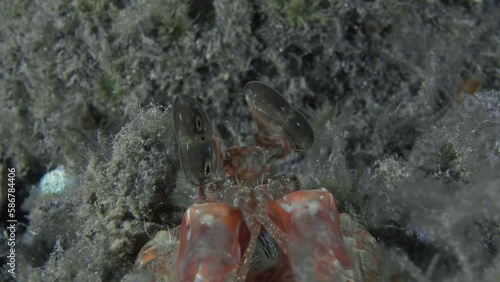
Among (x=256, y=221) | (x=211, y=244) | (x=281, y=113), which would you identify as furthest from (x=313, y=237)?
(x=281, y=113)

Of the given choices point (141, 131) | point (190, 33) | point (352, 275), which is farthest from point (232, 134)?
point (352, 275)

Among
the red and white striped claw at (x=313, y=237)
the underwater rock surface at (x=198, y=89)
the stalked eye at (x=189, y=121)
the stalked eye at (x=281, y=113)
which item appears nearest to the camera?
the red and white striped claw at (x=313, y=237)

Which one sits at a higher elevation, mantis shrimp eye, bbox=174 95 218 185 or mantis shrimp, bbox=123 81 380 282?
mantis shrimp eye, bbox=174 95 218 185

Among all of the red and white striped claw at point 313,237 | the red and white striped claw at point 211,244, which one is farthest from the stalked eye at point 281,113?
the red and white striped claw at point 211,244

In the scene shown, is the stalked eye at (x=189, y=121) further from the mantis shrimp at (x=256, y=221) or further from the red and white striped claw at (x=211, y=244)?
the red and white striped claw at (x=211, y=244)

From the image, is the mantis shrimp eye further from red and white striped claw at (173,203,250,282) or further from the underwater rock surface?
the underwater rock surface

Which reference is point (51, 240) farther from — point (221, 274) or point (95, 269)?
point (221, 274)

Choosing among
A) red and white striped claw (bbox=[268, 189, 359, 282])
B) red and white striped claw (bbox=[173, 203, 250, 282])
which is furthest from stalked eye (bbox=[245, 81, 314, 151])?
red and white striped claw (bbox=[173, 203, 250, 282])
